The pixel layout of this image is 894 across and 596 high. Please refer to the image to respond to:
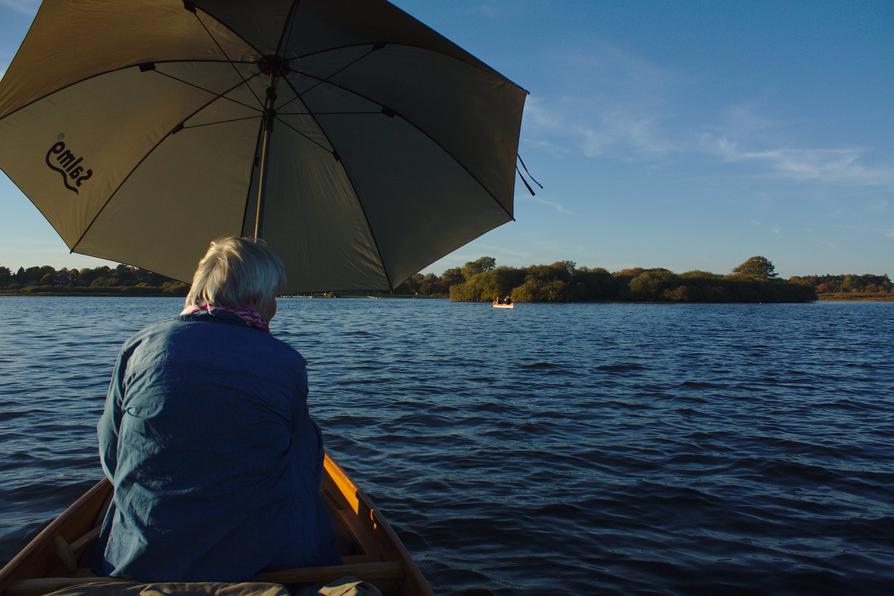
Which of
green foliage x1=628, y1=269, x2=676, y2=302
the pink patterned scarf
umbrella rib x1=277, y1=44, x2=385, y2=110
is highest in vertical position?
green foliage x1=628, y1=269, x2=676, y2=302

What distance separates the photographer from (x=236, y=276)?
270 centimetres

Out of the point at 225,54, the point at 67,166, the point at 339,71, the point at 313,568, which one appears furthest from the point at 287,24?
the point at 313,568

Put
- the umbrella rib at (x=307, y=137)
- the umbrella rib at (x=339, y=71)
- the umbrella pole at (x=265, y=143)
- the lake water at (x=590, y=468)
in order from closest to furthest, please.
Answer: the umbrella rib at (x=339, y=71), the umbrella pole at (x=265, y=143), the umbrella rib at (x=307, y=137), the lake water at (x=590, y=468)

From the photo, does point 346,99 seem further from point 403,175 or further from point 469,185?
point 469,185

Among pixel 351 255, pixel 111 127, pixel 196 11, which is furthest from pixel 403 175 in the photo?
pixel 111 127

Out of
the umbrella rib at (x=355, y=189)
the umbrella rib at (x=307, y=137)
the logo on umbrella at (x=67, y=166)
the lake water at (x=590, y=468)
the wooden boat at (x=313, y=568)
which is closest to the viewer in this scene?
the wooden boat at (x=313, y=568)

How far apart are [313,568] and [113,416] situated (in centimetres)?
117

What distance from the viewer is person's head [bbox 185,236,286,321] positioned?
2.68m

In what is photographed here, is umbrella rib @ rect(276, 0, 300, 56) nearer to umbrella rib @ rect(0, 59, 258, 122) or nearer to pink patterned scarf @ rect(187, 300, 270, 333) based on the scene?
umbrella rib @ rect(0, 59, 258, 122)

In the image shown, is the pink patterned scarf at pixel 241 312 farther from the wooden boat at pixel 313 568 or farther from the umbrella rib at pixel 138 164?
the umbrella rib at pixel 138 164

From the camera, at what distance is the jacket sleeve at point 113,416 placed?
2639 millimetres

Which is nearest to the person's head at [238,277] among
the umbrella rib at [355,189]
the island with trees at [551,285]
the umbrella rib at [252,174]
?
the umbrella rib at [355,189]

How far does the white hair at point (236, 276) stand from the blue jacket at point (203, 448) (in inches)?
5.0

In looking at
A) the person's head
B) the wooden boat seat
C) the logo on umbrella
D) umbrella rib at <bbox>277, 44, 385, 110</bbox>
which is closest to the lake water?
the wooden boat seat
